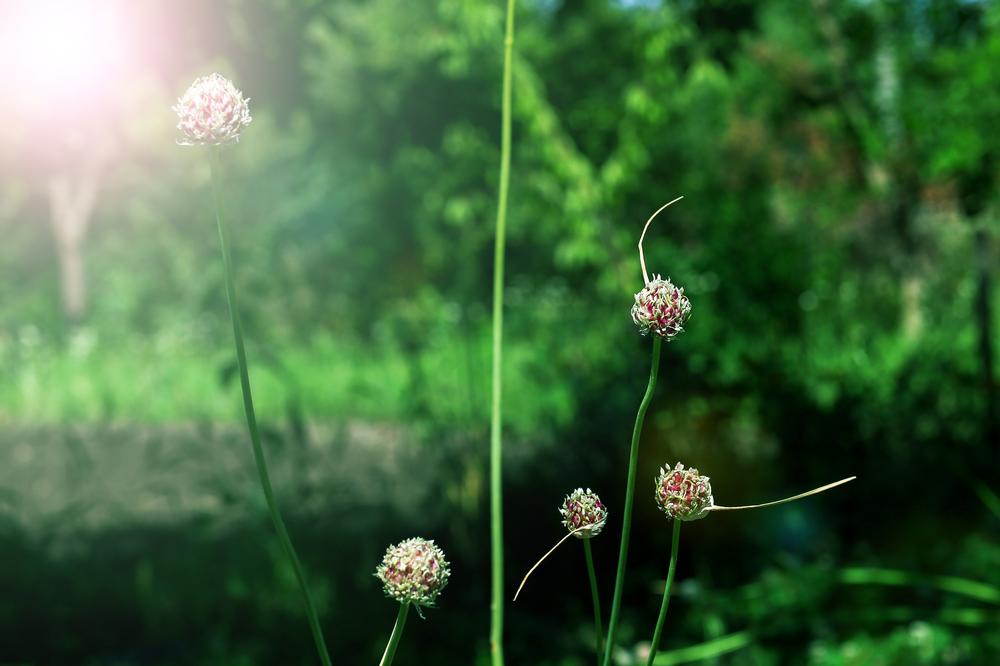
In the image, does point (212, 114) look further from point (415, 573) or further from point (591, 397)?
point (591, 397)

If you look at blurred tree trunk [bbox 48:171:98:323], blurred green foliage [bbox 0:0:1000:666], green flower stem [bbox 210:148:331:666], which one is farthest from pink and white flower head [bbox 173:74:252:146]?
blurred tree trunk [bbox 48:171:98:323]

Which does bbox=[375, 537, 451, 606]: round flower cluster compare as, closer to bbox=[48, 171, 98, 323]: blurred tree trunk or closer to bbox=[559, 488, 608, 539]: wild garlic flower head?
bbox=[559, 488, 608, 539]: wild garlic flower head

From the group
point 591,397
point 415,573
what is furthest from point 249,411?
point 591,397

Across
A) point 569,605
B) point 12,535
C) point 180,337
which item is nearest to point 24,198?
point 180,337

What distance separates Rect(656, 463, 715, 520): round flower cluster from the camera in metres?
0.53

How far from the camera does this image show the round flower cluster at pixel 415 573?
52 centimetres

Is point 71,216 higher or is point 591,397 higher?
point 71,216

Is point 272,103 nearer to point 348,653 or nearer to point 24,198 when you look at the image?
point 348,653

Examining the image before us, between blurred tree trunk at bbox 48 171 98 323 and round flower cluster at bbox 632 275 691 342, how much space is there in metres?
13.4

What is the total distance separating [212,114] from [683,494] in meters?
0.32

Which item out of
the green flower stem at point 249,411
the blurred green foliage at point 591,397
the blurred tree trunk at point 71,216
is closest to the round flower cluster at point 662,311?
the green flower stem at point 249,411

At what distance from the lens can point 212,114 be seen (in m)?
0.52

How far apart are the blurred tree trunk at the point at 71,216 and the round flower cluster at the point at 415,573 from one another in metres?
13.3

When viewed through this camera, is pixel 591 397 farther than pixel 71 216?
No
